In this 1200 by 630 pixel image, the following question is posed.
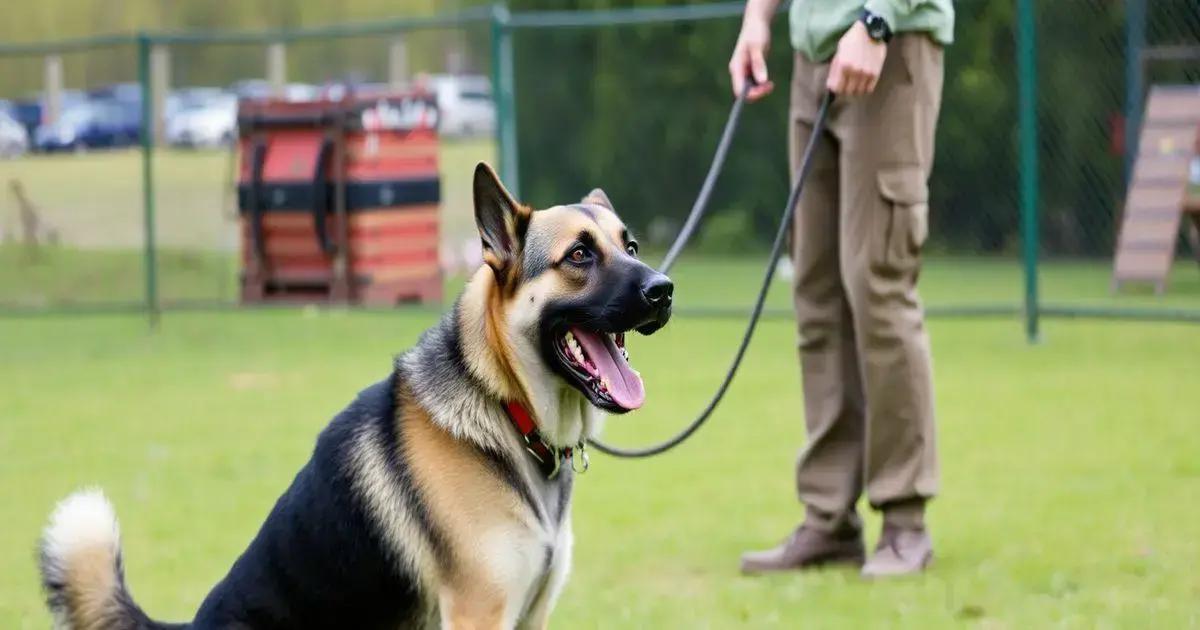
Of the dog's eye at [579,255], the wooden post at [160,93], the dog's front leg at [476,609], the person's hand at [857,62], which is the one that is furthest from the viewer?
the wooden post at [160,93]

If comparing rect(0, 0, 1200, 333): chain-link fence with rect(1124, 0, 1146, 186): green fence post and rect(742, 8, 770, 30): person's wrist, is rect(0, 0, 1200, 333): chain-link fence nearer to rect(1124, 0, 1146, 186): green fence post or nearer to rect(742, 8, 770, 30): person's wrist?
rect(1124, 0, 1146, 186): green fence post

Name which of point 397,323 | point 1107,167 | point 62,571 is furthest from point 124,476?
point 1107,167

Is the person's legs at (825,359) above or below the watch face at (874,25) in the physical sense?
below

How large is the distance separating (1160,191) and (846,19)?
30.8ft

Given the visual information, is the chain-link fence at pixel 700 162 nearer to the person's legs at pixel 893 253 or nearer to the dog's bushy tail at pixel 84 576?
the person's legs at pixel 893 253

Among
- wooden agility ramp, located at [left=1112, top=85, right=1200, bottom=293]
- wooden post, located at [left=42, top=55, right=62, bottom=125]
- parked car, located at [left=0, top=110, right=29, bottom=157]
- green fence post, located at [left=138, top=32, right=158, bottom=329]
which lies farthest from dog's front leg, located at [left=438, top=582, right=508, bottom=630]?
wooden post, located at [left=42, top=55, right=62, bottom=125]

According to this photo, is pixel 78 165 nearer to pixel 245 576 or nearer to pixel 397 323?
pixel 397 323

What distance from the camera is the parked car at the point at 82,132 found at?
15.2 meters

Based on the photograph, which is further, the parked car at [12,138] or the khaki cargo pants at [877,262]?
the parked car at [12,138]

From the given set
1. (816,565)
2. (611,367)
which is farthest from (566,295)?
(816,565)

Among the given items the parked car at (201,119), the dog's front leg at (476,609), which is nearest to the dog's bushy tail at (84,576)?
the dog's front leg at (476,609)

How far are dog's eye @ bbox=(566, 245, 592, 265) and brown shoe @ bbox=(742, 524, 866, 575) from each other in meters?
1.92

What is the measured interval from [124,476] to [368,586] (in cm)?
372

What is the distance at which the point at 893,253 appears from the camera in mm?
4930
